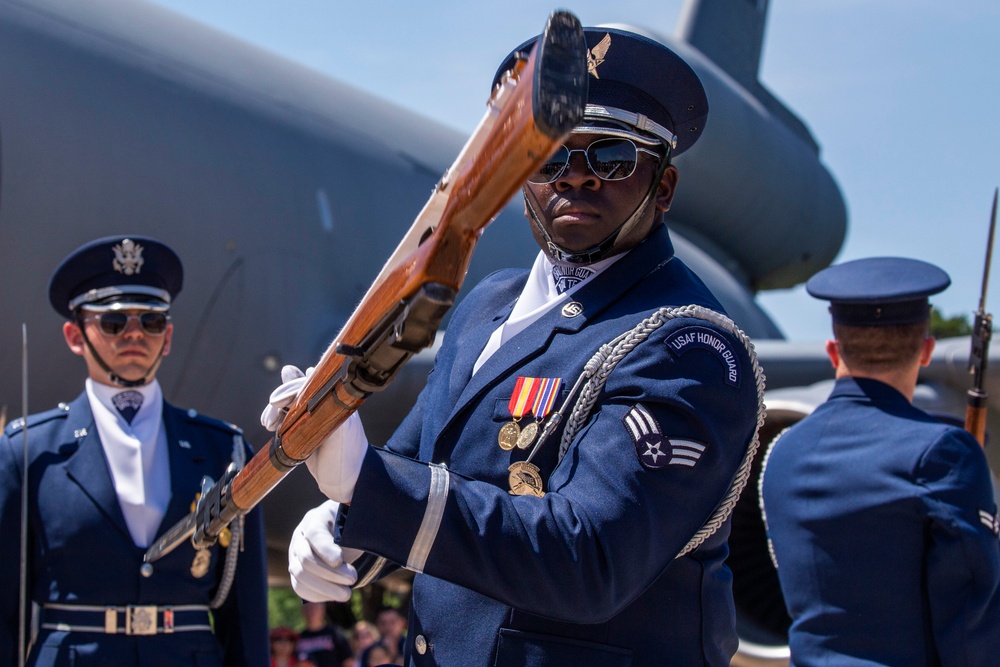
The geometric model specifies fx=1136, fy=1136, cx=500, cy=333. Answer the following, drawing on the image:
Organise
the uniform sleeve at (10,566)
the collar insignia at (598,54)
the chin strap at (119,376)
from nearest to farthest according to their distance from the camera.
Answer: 1. the collar insignia at (598,54)
2. the uniform sleeve at (10,566)
3. the chin strap at (119,376)

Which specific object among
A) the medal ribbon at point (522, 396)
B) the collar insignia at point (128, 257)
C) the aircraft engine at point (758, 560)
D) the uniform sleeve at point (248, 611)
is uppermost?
the medal ribbon at point (522, 396)

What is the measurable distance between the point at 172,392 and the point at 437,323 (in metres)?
3.21

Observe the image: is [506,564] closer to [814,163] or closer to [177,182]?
[177,182]

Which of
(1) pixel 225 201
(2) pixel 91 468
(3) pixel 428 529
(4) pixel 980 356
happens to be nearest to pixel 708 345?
(3) pixel 428 529

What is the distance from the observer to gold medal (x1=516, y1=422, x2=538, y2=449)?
140 centimetres

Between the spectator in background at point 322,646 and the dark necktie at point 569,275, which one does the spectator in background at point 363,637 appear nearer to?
the spectator in background at point 322,646

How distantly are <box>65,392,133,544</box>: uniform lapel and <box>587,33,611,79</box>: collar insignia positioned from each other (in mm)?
1662

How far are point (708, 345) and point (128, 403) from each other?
1.82 metres

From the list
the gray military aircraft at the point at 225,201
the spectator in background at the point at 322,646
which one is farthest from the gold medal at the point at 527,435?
the spectator in background at the point at 322,646

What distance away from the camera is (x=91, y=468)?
2.62 m

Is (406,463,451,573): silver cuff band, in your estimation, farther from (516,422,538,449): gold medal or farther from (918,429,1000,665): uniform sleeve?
(918,429,1000,665): uniform sleeve

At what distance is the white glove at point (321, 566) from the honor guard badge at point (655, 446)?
1.29 ft

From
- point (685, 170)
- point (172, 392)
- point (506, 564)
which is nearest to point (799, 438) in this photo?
point (506, 564)

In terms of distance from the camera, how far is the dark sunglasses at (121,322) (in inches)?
107
